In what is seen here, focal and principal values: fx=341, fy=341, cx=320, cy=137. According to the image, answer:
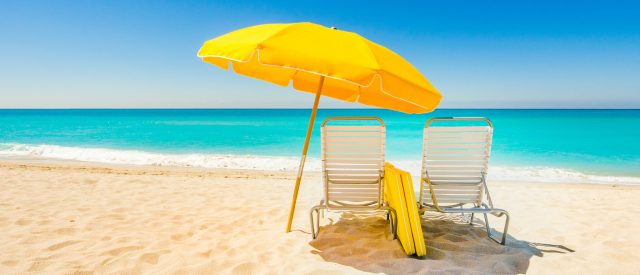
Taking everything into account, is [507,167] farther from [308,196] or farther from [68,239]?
[68,239]

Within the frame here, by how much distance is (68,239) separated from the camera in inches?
128

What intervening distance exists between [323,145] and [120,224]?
8.23 ft

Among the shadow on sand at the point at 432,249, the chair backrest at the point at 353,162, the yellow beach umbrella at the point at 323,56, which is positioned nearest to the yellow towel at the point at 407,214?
the shadow on sand at the point at 432,249

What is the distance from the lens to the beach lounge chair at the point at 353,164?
134 inches

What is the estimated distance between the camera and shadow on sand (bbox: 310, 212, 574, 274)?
284cm

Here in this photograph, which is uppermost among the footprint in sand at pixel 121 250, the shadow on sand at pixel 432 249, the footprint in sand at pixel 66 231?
the shadow on sand at pixel 432 249

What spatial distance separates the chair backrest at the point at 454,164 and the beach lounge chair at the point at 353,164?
0.52 metres

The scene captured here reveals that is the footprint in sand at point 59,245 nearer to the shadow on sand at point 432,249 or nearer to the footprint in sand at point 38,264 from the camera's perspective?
the footprint in sand at point 38,264

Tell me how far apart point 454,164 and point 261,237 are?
2187 mm

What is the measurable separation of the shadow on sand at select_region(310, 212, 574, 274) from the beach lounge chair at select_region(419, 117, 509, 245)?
0.33 metres

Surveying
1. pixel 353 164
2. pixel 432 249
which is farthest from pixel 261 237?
pixel 432 249

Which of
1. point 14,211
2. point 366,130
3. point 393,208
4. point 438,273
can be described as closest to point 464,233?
point 393,208

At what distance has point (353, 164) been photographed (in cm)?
348

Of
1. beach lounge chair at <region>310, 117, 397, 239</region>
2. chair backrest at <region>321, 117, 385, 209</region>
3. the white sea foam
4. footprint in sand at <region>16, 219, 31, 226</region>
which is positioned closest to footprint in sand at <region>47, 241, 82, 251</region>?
footprint in sand at <region>16, 219, 31, 226</region>
